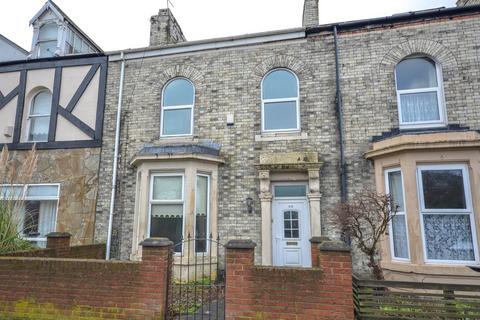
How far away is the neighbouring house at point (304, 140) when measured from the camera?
21.9 ft

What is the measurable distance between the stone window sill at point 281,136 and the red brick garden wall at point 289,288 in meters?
4.10

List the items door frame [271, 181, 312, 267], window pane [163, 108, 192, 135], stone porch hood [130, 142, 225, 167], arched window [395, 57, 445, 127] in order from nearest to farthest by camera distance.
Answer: arched window [395, 57, 445, 127], door frame [271, 181, 312, 267], stone porch hood [130, 142, 225, 167], window pane [163, 108, 192, 135]

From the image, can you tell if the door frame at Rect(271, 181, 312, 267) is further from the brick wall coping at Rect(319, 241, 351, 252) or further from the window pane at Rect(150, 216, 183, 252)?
the brick wall coping at Rect(319, 241, 351, 252)

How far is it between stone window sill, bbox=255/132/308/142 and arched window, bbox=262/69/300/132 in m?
0.16

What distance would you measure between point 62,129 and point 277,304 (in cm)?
822

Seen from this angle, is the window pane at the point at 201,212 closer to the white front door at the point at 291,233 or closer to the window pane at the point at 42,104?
the white front door at the point at 291,233

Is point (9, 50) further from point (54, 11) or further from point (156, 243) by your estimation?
point (156, 243)

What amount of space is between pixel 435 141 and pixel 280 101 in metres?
3.62

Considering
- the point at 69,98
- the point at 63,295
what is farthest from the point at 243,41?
the point at 63,295

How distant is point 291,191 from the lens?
8.01 meters

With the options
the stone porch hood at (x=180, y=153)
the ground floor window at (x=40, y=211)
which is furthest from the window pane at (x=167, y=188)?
the ground floor window at (x=40, y=211)

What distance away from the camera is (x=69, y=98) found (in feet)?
31.6

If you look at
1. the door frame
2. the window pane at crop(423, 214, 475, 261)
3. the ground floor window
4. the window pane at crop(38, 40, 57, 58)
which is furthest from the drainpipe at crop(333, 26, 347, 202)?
the window pane at crop(38, 40, 57, 58)

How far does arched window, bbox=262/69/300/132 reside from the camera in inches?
326
